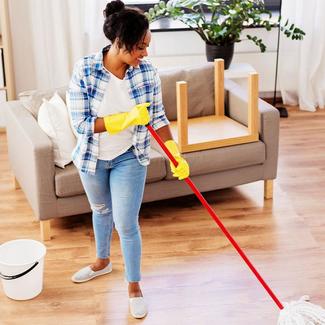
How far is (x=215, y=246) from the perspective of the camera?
3.60 metres

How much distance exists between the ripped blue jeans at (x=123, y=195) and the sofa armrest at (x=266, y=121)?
1182mm

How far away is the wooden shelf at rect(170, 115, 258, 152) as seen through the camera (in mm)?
3811

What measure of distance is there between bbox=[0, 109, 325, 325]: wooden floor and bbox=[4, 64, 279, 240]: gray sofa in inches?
5.8

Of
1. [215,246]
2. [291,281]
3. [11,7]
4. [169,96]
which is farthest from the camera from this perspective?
[11,7]

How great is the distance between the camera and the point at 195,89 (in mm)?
4164

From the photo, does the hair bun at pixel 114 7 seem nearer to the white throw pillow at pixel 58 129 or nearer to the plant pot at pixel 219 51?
the white throw pillow at pixel 58 129

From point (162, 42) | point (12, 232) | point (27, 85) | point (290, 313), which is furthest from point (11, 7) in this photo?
point (290, 313)

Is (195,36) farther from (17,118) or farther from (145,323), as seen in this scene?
(145,323)

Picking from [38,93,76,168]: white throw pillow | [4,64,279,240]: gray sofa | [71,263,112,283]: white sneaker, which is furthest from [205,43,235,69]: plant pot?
[71,263,112,283]: white sneaker

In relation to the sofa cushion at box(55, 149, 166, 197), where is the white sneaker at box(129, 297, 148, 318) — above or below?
below

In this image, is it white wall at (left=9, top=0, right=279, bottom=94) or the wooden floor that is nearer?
the wooden floor

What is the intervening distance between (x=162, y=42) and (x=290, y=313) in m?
3.02

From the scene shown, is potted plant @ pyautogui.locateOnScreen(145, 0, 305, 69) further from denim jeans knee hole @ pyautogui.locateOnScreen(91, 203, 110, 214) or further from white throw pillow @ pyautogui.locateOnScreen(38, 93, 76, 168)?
denim jeans knee hole @ pyautogui.locateOnScreen(91, 203, 110, 214)

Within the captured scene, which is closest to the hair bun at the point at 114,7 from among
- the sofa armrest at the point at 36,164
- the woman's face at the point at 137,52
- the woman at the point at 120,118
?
the woman at the point at 120,118
